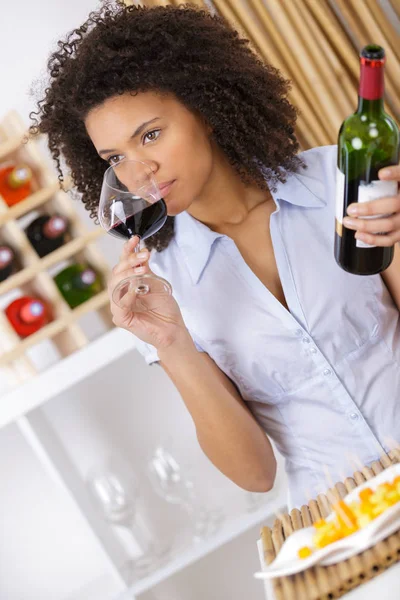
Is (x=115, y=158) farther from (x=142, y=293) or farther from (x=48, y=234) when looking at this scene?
(x=48, y=234)

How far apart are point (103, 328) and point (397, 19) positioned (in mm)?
1276

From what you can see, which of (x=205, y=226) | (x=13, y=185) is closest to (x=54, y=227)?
(x=13, y=185)

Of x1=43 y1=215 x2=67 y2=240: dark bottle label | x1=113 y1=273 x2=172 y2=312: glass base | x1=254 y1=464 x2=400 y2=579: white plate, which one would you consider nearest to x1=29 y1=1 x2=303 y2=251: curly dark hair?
x1=113 y1=273 x2=172 y2=312: glass base

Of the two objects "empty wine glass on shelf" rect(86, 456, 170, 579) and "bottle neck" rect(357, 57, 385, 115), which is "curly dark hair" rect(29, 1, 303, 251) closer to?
"bottle neck" rect(357, 57, 385, 115)

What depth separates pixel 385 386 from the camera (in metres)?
1.41

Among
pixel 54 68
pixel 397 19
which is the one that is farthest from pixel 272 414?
pixel 397 19

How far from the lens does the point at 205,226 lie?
1489mm

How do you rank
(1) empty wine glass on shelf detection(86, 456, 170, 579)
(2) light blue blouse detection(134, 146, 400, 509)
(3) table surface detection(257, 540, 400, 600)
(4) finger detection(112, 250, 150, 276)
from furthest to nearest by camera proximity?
(1) empty wine glass on shelf detection(86, 456, 170, 579)
(2) light blue blouse detection(134, 146, 400, 509)
(4) finger detection(112, 250, 150, 276)
(3) table surface detection(257, 540, 400, 600)

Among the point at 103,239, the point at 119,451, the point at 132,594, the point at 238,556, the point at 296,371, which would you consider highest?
the point at 103,239

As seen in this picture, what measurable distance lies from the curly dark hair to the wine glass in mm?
173

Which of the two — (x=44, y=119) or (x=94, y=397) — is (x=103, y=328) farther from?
(x=44, y=119)

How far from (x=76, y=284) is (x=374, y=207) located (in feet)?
3.68

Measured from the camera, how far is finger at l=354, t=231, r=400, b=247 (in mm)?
1027

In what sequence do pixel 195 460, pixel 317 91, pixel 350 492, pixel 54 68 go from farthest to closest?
pixel 195 460, pixel 317 91, pixel 54 68, pixel 350 492
